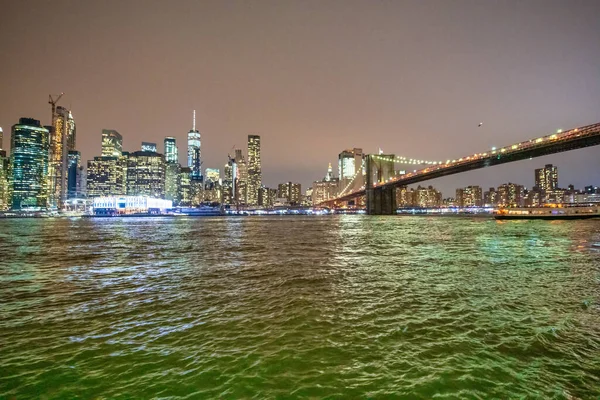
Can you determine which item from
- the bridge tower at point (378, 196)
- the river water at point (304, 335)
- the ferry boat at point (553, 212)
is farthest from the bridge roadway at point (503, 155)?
the river water at point (304, 335)

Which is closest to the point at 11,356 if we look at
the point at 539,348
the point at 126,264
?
the point at 539,348

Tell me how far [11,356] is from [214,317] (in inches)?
148

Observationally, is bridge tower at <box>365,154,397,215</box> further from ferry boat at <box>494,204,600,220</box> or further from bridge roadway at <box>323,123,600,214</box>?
ferry boat at <box>494,204,600,220</box>

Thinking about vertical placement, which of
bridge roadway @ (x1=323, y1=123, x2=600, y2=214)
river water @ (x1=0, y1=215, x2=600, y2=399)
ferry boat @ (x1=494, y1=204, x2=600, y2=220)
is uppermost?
bridge roadway @ (x1=323, y1=123, x2=600, y2=214)

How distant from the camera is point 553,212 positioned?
79375 mm

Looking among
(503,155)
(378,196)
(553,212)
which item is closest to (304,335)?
(503,155)

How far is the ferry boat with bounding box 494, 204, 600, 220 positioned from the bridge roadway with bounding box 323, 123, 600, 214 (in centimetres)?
1401

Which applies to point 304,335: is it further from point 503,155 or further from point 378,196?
point 378,196

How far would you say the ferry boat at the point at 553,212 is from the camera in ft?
245

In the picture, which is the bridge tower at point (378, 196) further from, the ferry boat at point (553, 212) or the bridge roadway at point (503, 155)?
the ferry boat at point (553, 212)

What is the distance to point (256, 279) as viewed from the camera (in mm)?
12773

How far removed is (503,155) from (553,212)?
19625 millimetres

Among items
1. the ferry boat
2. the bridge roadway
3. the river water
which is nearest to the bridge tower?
the bridge roadway

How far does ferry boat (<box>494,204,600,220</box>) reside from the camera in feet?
245
